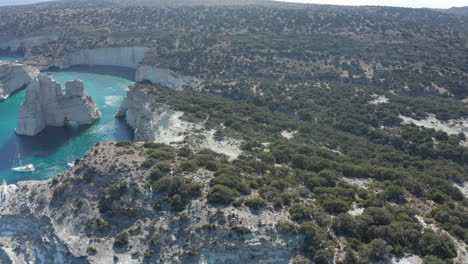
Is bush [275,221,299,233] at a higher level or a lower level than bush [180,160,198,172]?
higher

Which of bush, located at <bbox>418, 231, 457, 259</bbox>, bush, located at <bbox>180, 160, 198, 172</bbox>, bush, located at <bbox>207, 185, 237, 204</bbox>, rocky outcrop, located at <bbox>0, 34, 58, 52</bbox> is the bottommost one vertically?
rocky outcrop, located at <bbox>0, 34, 58, 52</bbox>

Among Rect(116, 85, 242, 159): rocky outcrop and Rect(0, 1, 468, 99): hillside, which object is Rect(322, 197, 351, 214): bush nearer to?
Rect(116, 85, 242, 159): rocky outcrop

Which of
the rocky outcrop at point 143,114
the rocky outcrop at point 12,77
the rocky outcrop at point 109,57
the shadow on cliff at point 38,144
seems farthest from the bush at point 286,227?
the rocky outcrop at point 109,57

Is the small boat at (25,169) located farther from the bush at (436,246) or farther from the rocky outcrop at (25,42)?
the rocky outcrop at (25,42)

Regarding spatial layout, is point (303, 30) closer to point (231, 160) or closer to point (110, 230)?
point (231, 160)

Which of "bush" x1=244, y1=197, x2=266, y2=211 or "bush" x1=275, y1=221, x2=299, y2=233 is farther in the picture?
"bush" x1=244, y1=197, x2=266, y2=211

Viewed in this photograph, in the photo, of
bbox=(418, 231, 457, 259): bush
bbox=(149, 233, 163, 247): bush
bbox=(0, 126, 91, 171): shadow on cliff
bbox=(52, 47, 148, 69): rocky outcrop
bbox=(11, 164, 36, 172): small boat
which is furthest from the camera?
bbox=(52, 47, 148, 69): rocky outcrop

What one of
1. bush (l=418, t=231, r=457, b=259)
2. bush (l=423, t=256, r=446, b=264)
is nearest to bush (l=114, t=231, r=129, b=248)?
bush (l=423, t=256, r=446, b=264)
